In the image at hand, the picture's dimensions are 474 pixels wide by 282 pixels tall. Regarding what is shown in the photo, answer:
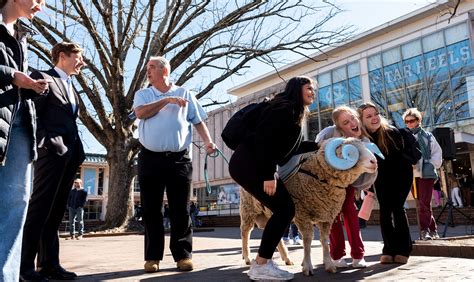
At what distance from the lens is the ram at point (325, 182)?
12.0ft

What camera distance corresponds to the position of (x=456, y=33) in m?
23.5

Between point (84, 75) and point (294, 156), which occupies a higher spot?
point (84, 75)

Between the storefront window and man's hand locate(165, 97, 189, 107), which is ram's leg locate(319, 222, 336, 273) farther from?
the storefront window

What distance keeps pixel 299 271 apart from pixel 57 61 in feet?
10.5

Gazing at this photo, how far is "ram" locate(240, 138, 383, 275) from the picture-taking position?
3.66m

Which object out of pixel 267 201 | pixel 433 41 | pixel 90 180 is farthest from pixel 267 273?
pixel 90 180

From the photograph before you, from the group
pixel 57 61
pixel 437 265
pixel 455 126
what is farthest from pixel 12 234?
pixel 455 126

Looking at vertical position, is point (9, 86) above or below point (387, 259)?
above

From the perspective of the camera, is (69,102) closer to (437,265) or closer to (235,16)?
(437,265)

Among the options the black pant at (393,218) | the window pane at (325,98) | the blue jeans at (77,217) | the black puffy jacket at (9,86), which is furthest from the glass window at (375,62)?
the black puffy jacket at (9,86)

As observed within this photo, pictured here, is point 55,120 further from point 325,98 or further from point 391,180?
point 325,98

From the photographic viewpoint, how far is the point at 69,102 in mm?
4004

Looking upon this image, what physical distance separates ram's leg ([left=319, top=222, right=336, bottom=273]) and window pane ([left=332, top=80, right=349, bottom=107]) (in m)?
26.8

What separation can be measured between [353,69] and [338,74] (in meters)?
1.29
